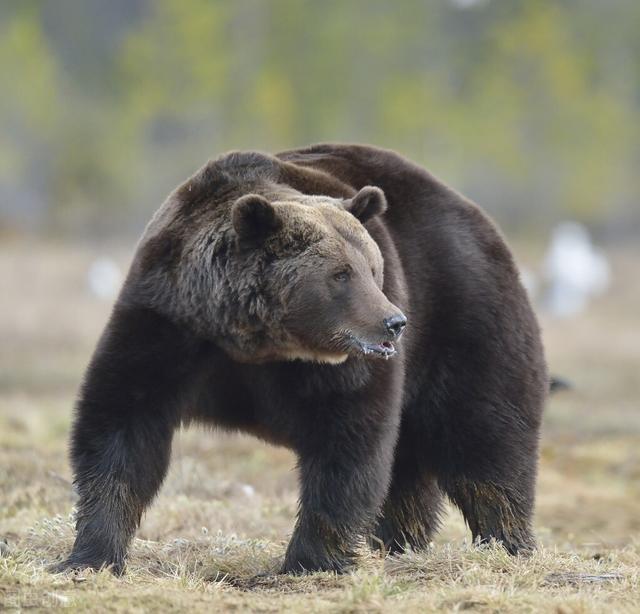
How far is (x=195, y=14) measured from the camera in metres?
42.0

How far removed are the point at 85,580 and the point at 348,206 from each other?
219 centimetres

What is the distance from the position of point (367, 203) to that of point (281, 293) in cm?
70

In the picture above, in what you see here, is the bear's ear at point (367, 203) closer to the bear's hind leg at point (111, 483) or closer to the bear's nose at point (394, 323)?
the bear's nose at point (394, 323)

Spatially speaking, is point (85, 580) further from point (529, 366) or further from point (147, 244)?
point (529, 366)

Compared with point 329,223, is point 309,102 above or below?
above

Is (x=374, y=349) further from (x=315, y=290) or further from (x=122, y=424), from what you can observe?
(x=122, y=424)

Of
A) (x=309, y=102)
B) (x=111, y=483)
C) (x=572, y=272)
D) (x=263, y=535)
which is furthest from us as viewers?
(x=309, y=102)

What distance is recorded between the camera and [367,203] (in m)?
6.16

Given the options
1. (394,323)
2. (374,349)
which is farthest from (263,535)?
(394,323)

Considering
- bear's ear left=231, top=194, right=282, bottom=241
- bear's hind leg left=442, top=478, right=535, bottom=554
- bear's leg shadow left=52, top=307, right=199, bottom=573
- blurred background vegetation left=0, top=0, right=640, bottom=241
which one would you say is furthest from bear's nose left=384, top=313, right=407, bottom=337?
blurred background vegetation left=0, top=0, right=640, bottom=241

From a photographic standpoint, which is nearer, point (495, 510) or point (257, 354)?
point (257, 354)

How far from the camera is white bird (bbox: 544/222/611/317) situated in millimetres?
33125

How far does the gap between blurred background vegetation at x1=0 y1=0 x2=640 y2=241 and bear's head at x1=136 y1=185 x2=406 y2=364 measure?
33645 mm

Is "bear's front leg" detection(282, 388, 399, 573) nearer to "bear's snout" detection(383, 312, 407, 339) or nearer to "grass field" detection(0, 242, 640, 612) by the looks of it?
"grass field" detection(0, 242, 640, 612)
